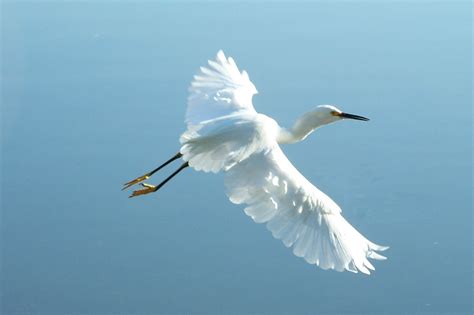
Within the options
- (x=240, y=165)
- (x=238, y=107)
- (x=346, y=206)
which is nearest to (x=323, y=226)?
(x=240, y=165)

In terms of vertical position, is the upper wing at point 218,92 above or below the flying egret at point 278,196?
above

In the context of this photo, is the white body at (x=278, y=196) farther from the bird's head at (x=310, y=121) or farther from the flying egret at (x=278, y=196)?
the bird's head at (x=310, y=121)

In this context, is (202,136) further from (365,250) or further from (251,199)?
(365,250)

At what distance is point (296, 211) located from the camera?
3396mm

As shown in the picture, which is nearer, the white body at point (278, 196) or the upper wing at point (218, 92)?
the white body at point (278, 196)

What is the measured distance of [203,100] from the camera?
3.93 meters

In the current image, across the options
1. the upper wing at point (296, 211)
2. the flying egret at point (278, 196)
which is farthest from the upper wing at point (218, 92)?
the upper wing at point (296, 211)

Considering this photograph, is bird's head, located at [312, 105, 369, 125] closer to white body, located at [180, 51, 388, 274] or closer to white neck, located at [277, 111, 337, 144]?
white neck, located at [277, 111, 337, 144]

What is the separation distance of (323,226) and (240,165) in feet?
1.14

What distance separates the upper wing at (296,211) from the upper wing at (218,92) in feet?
1.59

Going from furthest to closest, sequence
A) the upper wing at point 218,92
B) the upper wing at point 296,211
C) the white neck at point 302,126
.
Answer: the upper wing at point 218,92
the white neck at point 302,126
the upper wing at point 296,211

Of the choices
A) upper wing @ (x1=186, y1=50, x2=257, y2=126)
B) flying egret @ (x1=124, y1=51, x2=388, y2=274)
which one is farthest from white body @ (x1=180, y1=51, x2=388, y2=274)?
upper wing @ (x1=186, y1=50, x2=257, y2=126)

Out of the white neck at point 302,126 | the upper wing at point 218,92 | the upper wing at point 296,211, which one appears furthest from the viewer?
the upper wing at point 218,92

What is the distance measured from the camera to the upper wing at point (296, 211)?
3375 mm
